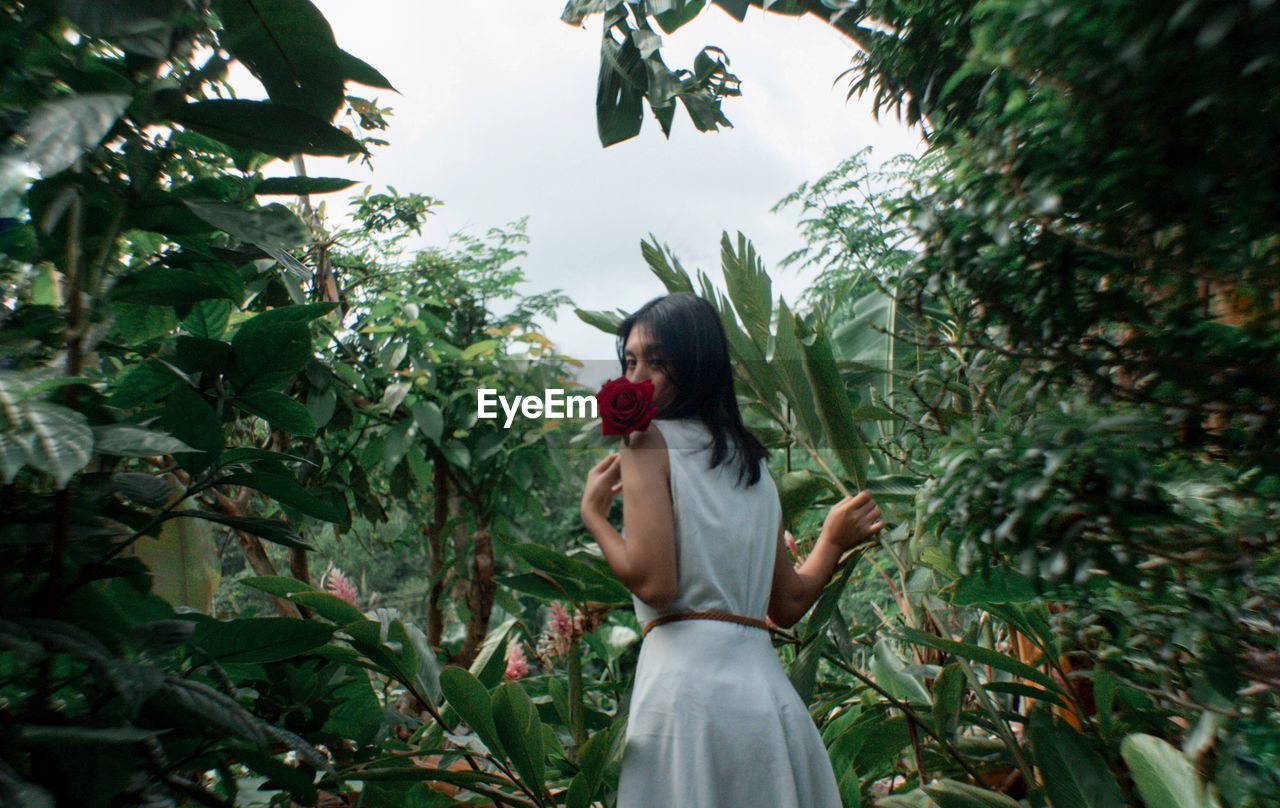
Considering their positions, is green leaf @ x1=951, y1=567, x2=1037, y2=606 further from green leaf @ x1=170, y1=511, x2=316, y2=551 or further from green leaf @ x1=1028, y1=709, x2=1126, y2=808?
green leaf @ x1=170, y1=511, x2=316, y2=551

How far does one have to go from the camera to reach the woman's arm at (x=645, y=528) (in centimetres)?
120

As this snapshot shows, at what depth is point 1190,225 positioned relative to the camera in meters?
0.71

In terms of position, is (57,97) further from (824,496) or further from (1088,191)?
(824,496)

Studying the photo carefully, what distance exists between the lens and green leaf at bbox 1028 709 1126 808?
1.27 meters

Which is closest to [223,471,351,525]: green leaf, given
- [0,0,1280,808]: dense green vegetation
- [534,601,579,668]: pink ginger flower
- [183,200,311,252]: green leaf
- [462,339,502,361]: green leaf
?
[0,0,1280,808]: dense green vegetation

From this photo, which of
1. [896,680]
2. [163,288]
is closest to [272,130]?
[163,288]

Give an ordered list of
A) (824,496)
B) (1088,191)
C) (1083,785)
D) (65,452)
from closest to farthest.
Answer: (65,452) → (1088,191) → (1083,785) → (824,496)

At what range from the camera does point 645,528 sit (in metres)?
1.20

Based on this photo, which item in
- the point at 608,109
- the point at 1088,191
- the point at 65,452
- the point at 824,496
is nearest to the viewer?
the point at 65,452

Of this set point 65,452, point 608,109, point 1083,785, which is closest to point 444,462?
point 608,109

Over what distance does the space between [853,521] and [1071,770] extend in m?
0.43

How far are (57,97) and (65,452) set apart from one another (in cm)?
30

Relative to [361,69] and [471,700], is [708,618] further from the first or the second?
[361,69]

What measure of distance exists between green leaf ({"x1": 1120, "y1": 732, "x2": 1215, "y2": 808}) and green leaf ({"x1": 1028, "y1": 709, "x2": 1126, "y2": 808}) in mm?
44
